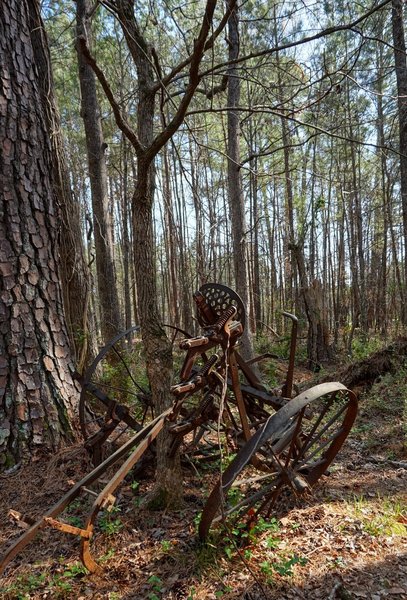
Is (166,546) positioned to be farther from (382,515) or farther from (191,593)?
(382,515)

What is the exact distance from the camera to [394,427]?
4.25 metres

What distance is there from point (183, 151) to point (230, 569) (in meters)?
14.4

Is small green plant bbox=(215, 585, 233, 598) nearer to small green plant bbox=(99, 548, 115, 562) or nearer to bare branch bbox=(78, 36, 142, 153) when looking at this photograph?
small green plant bbox=(99, 548, 115, 562)

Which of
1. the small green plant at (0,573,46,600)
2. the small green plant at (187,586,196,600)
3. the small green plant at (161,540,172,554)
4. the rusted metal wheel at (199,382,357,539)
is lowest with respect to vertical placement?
the small green plant at (187,586,196,600)

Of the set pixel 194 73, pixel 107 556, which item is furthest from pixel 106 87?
pixel 107 556

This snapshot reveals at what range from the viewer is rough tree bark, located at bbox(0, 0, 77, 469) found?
288 cm

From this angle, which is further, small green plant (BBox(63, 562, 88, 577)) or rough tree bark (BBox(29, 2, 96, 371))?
rough tree bark (BBox(29, 2, 96, 371))

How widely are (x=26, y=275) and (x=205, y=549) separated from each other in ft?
7.77

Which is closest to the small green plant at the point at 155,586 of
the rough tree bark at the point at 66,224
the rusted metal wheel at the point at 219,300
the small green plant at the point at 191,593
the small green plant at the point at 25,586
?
the small green plant at the point at 191,593

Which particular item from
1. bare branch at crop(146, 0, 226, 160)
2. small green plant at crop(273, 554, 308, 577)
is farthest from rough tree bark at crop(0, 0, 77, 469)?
small green plant at crop(273, 554, 308, 577)

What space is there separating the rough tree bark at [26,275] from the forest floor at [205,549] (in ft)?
1.18

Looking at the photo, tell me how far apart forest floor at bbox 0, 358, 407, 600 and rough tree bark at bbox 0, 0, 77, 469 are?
36cm

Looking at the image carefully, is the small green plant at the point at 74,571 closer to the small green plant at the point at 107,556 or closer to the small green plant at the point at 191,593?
the small green plant at the point at 107,556

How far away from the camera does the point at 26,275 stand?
3.02 meters
